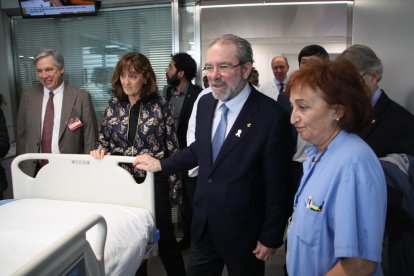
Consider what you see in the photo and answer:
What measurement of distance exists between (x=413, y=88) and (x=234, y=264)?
1.34m

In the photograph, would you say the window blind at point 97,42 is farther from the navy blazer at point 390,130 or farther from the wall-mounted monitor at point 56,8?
the navy blazer at point 390,130

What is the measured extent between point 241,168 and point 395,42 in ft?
4.39

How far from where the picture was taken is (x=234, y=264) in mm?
1615

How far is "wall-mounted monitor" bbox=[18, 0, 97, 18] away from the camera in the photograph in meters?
3.70

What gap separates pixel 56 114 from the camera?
2.60m

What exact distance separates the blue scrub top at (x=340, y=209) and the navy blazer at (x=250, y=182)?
336 millimetres

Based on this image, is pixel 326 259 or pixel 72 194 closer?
pixel 326 259

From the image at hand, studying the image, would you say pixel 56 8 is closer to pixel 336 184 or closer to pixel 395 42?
pixel 395 42

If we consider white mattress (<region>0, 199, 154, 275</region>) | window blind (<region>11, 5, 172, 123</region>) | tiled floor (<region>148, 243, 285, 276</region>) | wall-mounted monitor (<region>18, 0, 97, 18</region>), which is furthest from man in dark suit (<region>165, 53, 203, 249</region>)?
white mattress (<region>0, 199, 154, 275</region>)

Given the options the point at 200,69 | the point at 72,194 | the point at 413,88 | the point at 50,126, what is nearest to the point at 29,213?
the point at 72,194

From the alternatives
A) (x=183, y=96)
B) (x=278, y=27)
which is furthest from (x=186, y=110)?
(x=278, y=27)

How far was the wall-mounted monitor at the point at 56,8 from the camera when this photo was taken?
3.70 metres

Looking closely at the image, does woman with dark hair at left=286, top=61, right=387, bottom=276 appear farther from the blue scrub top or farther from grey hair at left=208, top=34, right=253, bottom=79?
grey hair at left=208, top=34, right=253, bottom=79

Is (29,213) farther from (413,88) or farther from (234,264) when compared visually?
(413,88)
